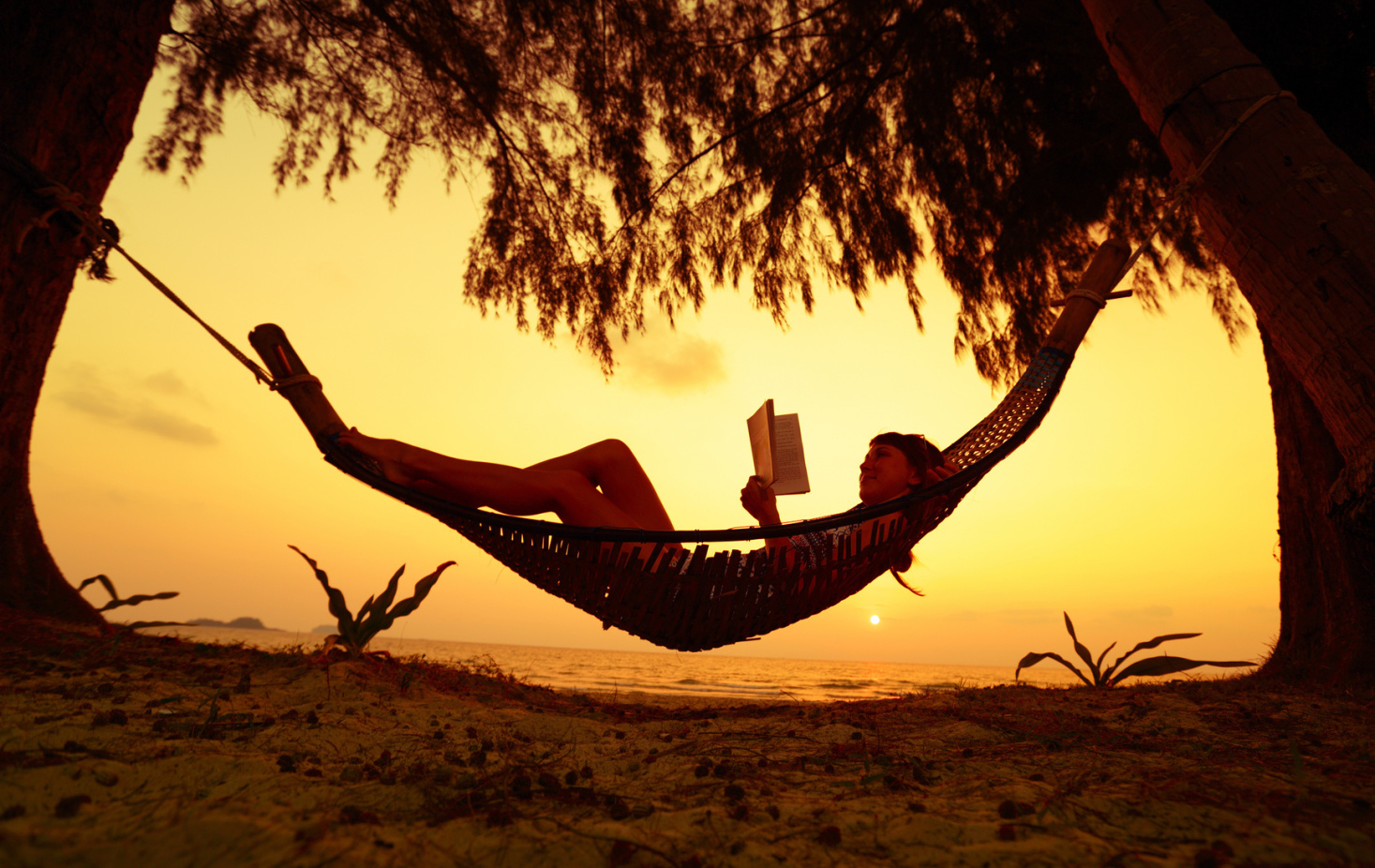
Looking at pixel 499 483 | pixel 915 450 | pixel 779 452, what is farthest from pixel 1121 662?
pixel 499 483

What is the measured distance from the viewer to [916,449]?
234cm

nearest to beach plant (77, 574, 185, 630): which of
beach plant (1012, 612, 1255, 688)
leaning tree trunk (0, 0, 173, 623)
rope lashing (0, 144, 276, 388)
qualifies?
leaning tree trunk (0, 0, 173, 623)

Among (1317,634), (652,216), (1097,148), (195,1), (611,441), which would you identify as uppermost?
(195,1)

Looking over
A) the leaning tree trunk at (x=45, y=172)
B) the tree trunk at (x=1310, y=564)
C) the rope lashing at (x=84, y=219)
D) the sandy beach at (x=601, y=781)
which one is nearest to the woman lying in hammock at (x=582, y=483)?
the rope lashing at (x=84, y=219)

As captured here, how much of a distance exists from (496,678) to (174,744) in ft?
5.78

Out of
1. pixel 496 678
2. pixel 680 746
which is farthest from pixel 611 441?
pixel 496 678

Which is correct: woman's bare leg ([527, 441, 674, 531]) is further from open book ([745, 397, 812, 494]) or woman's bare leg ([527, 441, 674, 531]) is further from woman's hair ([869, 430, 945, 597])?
woman's hair ([869, 430, 945, 597])

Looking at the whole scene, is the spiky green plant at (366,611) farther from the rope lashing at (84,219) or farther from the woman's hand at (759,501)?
the woman's hand at (759,501)

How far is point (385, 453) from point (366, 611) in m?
0.76

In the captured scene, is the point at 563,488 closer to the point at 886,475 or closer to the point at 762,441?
the point at 762,441

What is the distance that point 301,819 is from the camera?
887mm

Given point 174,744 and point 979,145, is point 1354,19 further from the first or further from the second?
point 174,744

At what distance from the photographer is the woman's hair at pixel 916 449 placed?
2.31 metres

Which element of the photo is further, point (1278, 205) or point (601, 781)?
point (1278, 205)
